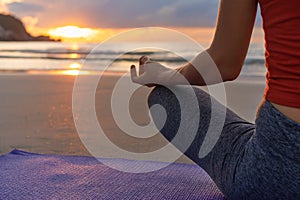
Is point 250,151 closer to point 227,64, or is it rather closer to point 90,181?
point 227,64

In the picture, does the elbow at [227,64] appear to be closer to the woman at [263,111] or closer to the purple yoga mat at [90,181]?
the woman at [263,111]

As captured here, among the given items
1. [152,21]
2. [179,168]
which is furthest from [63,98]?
[152,21]

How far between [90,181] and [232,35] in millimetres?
750

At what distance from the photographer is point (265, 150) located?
913 millimetres

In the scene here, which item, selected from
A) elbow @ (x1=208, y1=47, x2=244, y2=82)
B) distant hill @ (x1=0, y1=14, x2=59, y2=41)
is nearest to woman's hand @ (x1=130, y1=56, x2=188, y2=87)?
elbow @ (x1=208, y1=47, x2=244, y2=82)

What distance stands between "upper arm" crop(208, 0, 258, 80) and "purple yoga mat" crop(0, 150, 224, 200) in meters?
0.50

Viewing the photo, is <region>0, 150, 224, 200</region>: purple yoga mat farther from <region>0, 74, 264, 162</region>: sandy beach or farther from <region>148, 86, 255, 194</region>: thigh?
<region>0, 74, 264, 162</region>: sandy beach

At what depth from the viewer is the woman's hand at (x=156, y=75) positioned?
110cm

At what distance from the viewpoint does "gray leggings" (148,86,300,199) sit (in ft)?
2.90

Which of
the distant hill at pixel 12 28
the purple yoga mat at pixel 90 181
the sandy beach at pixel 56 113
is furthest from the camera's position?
the distant hill at pixel 12 28

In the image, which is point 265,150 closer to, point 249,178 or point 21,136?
point 249,178

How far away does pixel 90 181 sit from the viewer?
1.48 meters

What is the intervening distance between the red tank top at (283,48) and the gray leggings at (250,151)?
4 cm

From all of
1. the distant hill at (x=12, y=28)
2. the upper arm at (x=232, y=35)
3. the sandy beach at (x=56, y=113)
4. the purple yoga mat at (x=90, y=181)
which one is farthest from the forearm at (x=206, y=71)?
the distant hill at (x=12, y=28)
